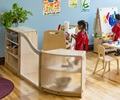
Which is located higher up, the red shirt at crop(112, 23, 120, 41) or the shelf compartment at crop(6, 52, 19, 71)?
the red shirt at crop(112, 23, 120, 41)

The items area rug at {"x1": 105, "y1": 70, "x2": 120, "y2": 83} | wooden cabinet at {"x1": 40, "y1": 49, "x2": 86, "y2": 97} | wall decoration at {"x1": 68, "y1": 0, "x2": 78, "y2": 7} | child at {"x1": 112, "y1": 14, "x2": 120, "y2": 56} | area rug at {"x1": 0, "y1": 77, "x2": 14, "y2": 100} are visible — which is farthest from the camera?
wall decoration at {"x1": 68, "y1": 0, "x2": 78, "y2": 7}

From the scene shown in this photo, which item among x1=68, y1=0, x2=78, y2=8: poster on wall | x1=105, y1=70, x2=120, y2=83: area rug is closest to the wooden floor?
x1=105, y1=70, x2=120, y2=83: area rug

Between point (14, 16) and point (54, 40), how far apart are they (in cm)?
109

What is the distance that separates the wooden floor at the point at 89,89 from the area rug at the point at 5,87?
0.21 ft

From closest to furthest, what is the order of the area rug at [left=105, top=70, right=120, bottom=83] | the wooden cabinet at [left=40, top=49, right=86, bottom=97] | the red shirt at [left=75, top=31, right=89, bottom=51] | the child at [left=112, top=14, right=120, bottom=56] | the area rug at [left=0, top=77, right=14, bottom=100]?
the wooden cabinet at [left=40, top=49, right=86, bottom=97] → the area rug at [left=0, top=77, right=14, bottom=100] → the red shirt at [left=75, top=31, right=89, bottom=51] → the area rug at [left=105, top=70, right=120, bottom=83] → the child at [left=112, top=14, right=120, bottom=56]

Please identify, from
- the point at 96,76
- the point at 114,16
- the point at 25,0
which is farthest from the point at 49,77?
the point at 114,16

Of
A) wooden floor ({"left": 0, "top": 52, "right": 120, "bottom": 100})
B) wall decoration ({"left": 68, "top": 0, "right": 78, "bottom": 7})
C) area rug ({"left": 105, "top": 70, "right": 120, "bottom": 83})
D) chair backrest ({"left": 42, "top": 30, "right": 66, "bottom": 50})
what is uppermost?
wall decoration ({"left": 68, "top": 0, "right": 78, "bottom": 7})

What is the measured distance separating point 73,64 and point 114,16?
119 inches

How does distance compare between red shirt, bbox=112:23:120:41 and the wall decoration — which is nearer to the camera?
red shirt, bbox=112:23:120:41

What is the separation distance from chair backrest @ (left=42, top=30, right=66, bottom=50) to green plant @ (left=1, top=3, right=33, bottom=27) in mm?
863

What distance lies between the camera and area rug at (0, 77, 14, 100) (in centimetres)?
358

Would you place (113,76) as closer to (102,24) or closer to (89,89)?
(89,89)

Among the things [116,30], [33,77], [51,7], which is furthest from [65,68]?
[116,30]

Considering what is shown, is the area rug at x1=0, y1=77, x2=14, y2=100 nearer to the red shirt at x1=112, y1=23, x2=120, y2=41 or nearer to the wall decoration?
the wall decoration
